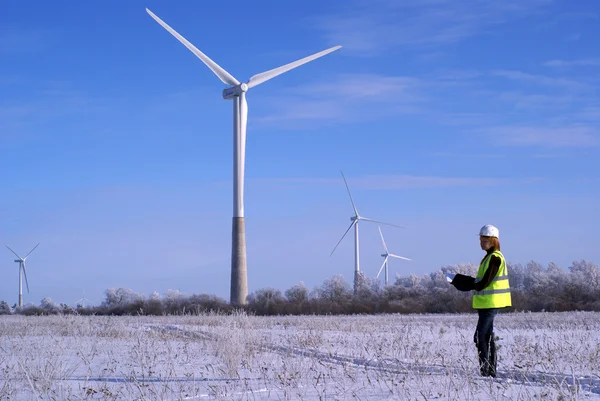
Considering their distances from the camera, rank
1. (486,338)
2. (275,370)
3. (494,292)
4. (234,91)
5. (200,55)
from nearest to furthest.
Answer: (275,370) < (494,292) < (486,338) < (200,55) < (234,91)

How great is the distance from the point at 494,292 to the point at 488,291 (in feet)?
0.32

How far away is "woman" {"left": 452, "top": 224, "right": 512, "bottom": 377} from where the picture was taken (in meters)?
12.0

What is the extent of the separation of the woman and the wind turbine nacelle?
4588 cm

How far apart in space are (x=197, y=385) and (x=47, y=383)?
201cm

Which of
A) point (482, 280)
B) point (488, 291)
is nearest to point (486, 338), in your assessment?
point (488, 291)

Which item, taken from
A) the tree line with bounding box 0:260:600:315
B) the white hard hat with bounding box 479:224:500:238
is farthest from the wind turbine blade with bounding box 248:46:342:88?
the white hard hat with bounding box 479:224:500:238

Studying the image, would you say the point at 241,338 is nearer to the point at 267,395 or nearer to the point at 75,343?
the point at 75,343

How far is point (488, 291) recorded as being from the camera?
1205cm

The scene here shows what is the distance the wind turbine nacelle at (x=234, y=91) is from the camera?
5675 centimetres

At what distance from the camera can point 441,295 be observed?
5412 centimetres

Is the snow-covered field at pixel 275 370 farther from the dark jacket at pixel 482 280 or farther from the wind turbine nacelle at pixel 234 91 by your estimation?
the wind turbine nacelle at pixel 234 91

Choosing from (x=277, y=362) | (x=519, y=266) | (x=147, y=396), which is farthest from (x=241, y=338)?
(x=519, y=266)

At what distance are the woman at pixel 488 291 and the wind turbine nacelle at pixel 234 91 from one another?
151 feet

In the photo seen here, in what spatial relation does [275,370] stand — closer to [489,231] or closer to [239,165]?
[489,231]
